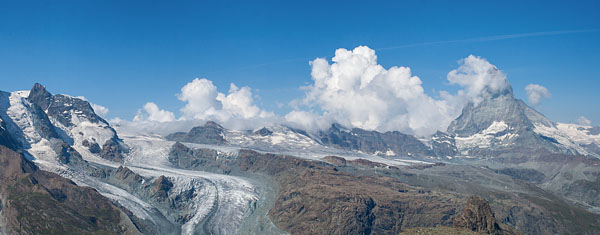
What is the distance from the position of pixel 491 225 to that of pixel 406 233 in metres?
72.5

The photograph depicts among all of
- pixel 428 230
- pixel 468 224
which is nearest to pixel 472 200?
pixel 468 224

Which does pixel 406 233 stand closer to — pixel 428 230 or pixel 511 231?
pixel 428 230

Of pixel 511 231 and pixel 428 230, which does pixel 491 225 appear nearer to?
pixel 511 231

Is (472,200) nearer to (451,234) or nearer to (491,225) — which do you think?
(491,225)

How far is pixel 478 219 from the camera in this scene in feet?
621

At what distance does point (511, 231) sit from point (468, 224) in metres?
17.4

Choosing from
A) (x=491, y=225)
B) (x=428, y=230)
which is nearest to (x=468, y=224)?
(x=491, y=225)

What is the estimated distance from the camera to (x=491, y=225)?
186625mm

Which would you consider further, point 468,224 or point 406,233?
point 468,224

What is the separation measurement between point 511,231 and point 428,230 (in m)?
73.5

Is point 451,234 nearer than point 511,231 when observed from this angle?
Yes

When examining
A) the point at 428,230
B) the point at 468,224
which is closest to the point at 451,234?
the point at 428,230

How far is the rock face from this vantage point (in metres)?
185

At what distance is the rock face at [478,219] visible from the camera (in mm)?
185387
